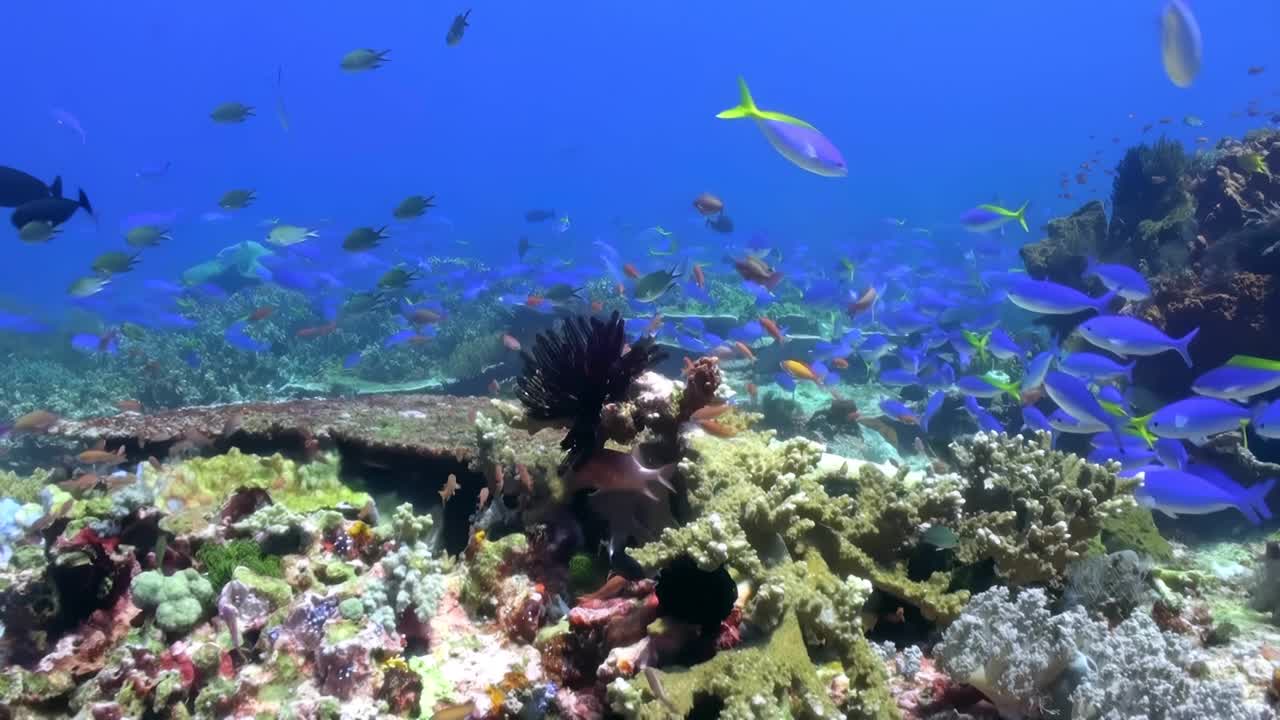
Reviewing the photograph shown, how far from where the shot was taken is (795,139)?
584cm

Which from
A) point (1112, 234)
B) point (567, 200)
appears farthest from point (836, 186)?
point (1112, 234)

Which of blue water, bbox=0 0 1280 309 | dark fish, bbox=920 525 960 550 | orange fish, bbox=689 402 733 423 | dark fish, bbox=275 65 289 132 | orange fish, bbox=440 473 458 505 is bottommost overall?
orange fish, bbox=440 473 458 505

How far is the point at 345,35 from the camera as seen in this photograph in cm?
14862

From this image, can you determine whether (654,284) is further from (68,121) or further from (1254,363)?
(68,121)

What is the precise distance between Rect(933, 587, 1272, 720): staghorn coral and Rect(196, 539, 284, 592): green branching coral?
332 centimetres

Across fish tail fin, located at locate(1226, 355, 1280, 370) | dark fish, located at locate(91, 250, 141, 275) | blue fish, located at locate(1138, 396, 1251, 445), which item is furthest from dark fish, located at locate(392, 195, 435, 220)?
fish tail fin, located at locate(1226, 355, 1280, 370)

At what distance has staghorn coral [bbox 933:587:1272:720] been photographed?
2586mm

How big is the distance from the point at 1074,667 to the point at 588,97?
175 meters

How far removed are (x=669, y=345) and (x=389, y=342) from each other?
19.4 ft

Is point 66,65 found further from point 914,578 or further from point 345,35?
point 914,578

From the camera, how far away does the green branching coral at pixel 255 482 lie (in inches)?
152

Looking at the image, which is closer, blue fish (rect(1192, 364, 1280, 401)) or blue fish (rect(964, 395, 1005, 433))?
blue fish (rect(1192, 364, 1280, 401))

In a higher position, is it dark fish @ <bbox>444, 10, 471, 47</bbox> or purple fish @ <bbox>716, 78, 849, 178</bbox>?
dark fish @ <bbox>444, 10, 471, 47</bbox>

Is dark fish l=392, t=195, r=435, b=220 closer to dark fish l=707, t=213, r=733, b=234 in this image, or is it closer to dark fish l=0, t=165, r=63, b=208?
dark fish l=0, t=165, r=63, b=208
